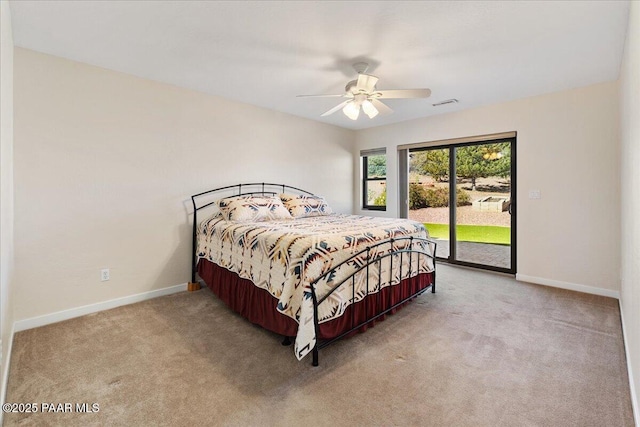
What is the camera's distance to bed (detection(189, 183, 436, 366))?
2080 mm

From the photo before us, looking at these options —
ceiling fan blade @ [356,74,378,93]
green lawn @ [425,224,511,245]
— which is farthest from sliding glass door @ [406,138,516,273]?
ceiling fan blade @ [356,74,378,93]

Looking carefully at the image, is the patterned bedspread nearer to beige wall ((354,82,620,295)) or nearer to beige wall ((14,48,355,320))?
beige wall ((14,48,355,320))

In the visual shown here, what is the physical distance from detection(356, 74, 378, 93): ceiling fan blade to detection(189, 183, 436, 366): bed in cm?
133

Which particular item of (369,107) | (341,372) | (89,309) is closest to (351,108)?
(369,107)

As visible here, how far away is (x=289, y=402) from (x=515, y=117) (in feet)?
14.0

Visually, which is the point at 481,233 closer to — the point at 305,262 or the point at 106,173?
the point at 305,262

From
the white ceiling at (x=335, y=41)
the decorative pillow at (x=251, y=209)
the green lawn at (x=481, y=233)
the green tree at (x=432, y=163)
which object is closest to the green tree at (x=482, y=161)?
the green tree at (x=432, y=163)

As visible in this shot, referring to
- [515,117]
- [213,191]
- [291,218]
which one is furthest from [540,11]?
[213,191]

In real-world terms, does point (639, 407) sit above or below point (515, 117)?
below

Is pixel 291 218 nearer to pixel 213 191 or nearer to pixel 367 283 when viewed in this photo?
pixel 213 191

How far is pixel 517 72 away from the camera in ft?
10.1

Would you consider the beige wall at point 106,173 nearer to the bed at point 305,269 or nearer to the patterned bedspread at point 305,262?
the bed at point 305,269

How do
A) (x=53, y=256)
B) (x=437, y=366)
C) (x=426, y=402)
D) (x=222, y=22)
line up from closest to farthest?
(x=426, y=402)
(x=437, y=366)
(x=222, y=22)
(x=53, y=256)

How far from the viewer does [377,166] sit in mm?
5777
